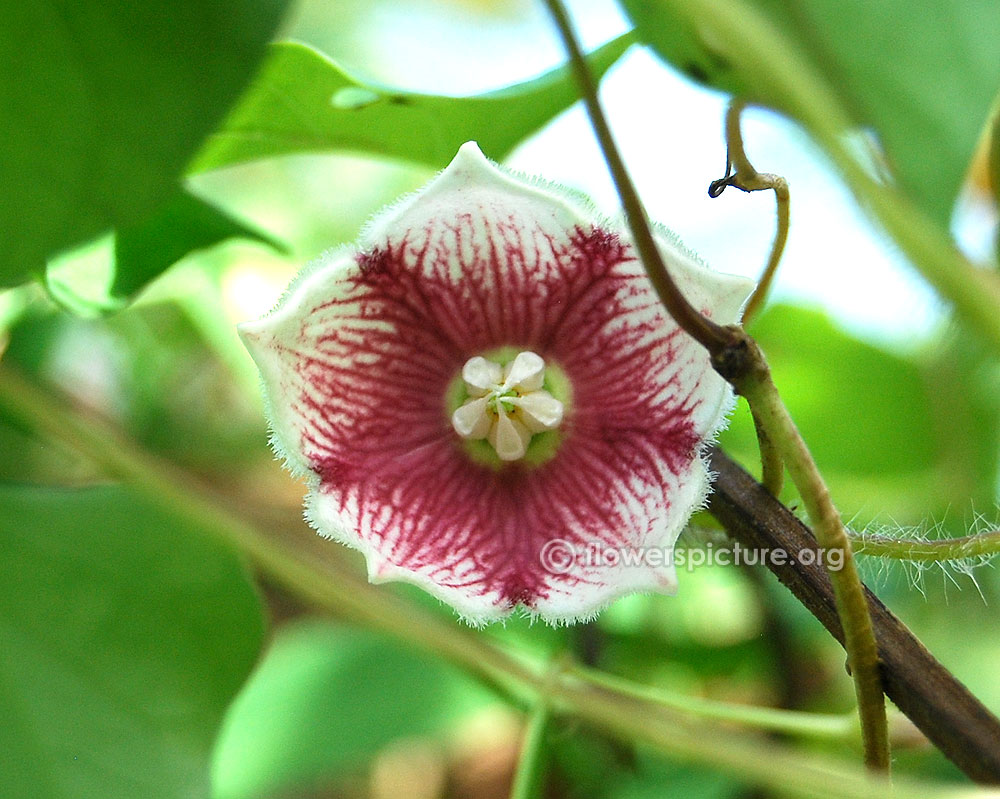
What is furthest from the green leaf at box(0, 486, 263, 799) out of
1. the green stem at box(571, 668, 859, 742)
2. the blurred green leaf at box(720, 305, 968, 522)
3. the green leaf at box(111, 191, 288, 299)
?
the blurred green leaf at box(720, 305, 968, 522)

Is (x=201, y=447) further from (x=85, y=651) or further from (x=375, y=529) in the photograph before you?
(x=375, y=529)

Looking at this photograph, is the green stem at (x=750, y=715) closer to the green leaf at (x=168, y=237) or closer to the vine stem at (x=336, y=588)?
the vine stem at (x=336, y=588)

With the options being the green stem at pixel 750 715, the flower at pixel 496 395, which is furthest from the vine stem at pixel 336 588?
the flower at pixel 496 395

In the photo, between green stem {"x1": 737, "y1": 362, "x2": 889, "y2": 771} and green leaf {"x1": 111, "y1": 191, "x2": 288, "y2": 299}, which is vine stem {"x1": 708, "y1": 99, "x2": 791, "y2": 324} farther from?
green leaf {"x1": 111, "y1": 191, "x2": 288, "y2": 299}

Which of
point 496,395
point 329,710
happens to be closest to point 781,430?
point 496,395

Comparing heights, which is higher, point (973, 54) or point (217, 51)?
point (973, 54)

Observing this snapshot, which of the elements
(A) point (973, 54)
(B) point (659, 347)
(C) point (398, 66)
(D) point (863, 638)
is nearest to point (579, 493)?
(B) point (659, 347)

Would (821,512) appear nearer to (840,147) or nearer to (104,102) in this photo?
(840,147)
